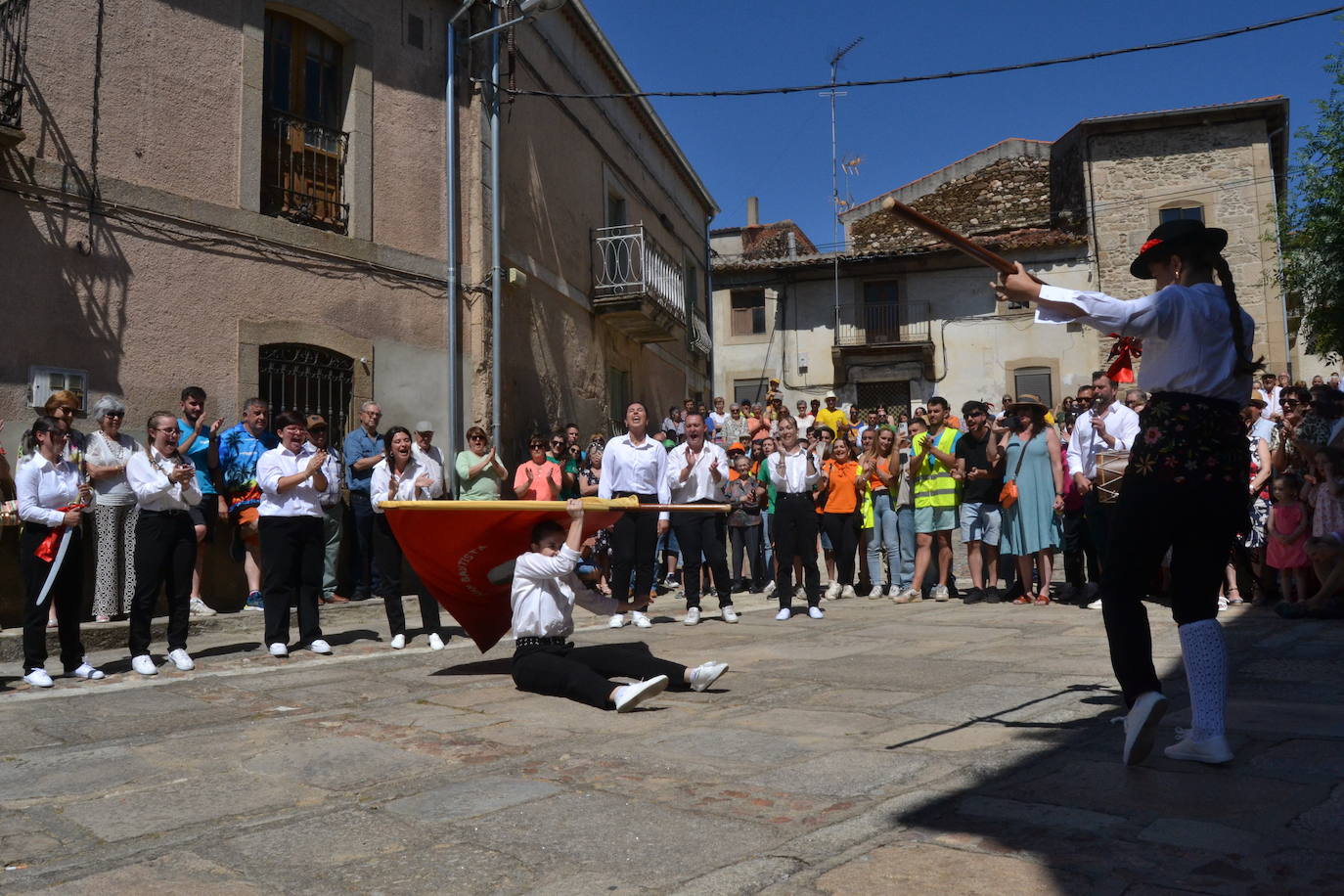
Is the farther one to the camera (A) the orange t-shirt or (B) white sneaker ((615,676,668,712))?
(A) the orange t-shirt

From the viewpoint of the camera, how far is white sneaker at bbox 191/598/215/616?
9.13 metres

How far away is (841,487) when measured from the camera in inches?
420

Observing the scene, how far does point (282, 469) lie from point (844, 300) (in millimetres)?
27319

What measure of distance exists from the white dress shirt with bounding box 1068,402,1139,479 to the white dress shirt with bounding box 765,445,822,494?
2.16 meters

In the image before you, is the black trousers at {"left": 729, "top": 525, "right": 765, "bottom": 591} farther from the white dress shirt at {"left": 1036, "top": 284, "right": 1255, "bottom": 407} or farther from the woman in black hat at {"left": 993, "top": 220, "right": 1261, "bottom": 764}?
the white dress shirt at {"left": 1036, "top": 284, "right": 1255, "bottom": 407}

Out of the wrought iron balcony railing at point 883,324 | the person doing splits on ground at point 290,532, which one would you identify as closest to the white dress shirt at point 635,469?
the person doing splits on ground at point 290,532

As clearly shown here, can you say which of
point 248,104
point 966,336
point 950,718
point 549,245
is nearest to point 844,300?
point 966,336

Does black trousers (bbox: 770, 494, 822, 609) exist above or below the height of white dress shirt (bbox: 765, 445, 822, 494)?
below

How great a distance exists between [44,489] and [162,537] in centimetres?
75

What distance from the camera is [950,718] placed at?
15.7 feet

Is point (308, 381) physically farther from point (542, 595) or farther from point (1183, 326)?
point (1183, 326)

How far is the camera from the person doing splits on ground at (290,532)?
7.80 metres

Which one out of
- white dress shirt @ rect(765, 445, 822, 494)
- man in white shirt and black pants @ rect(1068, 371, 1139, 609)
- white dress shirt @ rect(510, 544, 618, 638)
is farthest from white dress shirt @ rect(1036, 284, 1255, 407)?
white dress shirt @ rect(765, 445, 822, 494)

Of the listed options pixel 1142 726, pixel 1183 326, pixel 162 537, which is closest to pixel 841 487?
pixel 162 537
